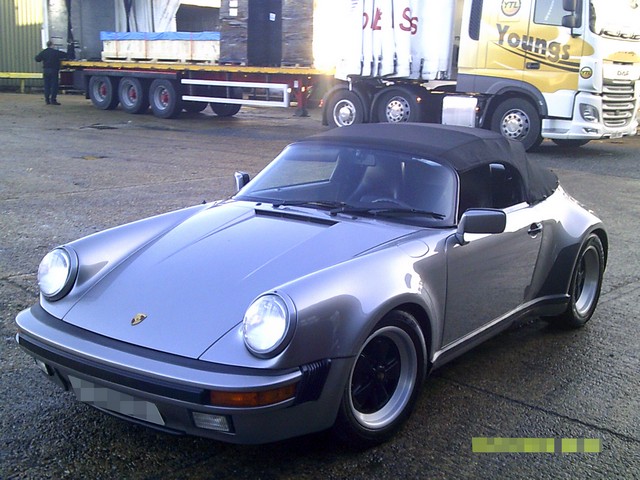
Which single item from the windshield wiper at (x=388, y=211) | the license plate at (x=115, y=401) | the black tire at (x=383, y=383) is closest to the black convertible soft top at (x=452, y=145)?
the windshield wiper at (x=388, y=211)

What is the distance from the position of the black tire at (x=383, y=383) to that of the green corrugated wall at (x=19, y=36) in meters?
28.7

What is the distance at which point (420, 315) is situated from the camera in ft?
11.2

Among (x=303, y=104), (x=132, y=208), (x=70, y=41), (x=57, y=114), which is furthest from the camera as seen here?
(x=70, y=41)

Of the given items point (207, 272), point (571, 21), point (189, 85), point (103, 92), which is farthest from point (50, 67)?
point (207, 272)

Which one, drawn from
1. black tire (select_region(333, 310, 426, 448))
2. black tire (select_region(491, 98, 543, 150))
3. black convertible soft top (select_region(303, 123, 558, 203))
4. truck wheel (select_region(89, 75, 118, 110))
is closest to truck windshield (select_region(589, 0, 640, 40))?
black tire (select_region(491, 98, 543, 150))

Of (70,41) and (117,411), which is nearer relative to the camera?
(117,411)

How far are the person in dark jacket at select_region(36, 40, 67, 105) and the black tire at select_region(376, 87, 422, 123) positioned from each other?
11.1 m

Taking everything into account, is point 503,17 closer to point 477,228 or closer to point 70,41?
point 477,228

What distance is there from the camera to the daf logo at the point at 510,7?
525 inches

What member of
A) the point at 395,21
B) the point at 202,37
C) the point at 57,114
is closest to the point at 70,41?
the point at 57,114

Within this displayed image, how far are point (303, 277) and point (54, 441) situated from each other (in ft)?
4.25

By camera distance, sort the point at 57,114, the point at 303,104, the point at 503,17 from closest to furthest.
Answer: the point at 503,17, the point at 303,104, the point at 57,114

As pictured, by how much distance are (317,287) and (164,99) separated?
713 inches

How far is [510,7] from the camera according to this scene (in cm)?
1342
